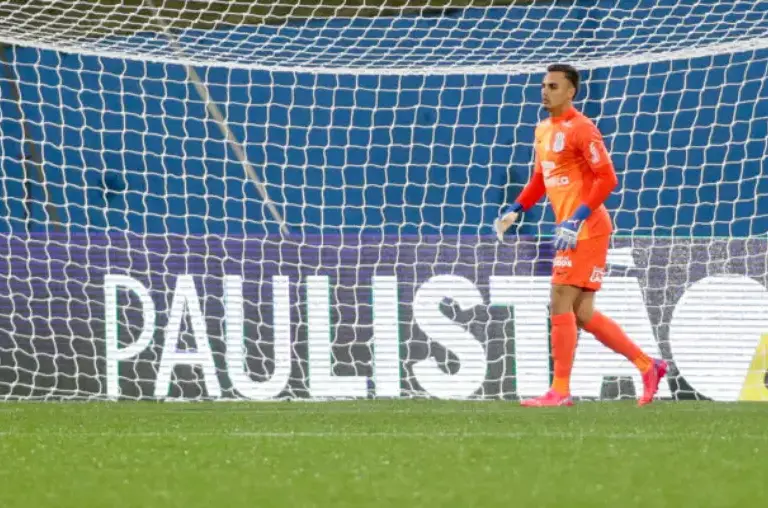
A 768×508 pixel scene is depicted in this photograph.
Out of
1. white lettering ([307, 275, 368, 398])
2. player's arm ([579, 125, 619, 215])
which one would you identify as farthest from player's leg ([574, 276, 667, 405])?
white lettering ([307, 275, 368, 398])

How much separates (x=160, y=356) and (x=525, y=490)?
3.94 metres

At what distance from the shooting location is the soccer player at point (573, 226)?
5.76 metres

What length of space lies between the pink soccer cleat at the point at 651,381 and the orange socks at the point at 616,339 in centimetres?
3

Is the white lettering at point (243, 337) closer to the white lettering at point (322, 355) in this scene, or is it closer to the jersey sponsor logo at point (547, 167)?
the white lettering at point (322, 355)

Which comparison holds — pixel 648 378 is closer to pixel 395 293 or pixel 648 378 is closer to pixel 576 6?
pixel 395 293

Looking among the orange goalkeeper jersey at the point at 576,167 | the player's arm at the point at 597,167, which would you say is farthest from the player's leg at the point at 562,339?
the player's arm at the point at 597,167

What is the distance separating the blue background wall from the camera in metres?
9.05

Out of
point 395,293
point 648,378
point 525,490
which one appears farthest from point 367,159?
point 525,490

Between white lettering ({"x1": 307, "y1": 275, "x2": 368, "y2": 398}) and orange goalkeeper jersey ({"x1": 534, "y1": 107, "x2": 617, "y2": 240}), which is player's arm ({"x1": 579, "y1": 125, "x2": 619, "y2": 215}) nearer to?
orange goalkeeper jersey ({"x1": 534, "y1": 107, "x2": 617, "y2": 240})

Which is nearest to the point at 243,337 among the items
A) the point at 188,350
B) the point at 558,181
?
the point at 188,350

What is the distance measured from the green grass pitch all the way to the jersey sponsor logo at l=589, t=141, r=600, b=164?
3.26 feet

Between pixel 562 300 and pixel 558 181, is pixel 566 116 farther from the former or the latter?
pixel 562 300

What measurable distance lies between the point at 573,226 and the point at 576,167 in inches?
12.3

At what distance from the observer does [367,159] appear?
917cm
